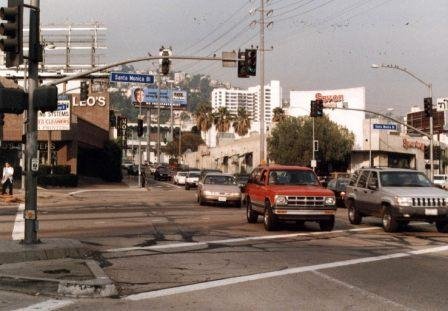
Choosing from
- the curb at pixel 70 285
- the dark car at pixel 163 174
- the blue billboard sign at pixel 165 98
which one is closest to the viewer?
the curb at pixel 70 285

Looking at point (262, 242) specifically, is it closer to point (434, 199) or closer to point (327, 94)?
point (434, 199)

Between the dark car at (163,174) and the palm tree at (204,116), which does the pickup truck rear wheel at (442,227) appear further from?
the palm tree at (204,116)

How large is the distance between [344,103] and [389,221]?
222 ft

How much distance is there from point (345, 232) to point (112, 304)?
1108cm

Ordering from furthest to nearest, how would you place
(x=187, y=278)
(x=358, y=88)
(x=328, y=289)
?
(x=358, y=88) < (x=187, y=278) < (x=328, y=289)

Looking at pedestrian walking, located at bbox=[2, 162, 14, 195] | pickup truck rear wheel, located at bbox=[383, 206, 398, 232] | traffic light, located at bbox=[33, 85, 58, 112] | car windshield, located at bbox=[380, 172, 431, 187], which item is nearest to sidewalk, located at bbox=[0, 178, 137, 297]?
traffic light, located at bbox=[33, 85, 58, 112]

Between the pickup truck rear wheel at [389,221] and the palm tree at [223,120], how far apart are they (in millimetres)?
98583

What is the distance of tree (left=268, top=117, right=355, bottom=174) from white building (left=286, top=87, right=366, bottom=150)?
85.3 inches

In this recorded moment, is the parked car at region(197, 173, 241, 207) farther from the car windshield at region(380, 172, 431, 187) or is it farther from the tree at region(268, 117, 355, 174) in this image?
the tree at region(268, 117, 355, 174)

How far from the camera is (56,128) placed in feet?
151

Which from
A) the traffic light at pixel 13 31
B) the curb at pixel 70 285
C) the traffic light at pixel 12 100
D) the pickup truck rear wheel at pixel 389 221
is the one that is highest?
the traffic light at pixel 13 31

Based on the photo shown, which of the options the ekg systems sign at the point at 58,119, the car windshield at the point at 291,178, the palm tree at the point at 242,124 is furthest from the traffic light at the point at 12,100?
the palm tree at the point at 242,124

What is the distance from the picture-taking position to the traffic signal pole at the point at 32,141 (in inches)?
508

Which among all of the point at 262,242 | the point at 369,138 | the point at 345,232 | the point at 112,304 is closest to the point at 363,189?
the point at 345,232
